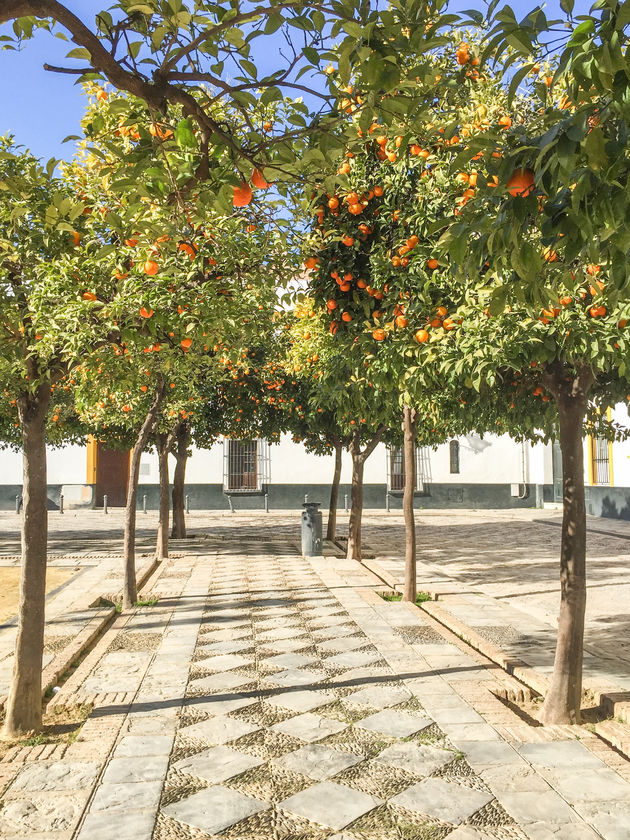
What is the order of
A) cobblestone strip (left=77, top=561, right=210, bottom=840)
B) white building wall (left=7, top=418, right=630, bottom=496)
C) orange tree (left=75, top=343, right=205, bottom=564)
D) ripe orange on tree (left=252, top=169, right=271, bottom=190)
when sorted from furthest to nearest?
white building wall (left=7, top=418, right=630, bottom=496)
orange tree (left=75, top=343, right=205, bottom=564)
cobblestone strip (left=77, top=561, right=210, bottom=840)
ripe orange on tree (left=252, top=169, right=271, bottom=190)

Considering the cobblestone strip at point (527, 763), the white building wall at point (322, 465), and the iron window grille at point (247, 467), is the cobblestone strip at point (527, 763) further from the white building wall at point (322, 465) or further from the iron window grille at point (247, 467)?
the iron window grille at point (247, 467)

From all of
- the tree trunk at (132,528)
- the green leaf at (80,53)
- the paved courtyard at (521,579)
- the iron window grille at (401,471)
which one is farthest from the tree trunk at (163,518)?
the iron window grille at (401,471)

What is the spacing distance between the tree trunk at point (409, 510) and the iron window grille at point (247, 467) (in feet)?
61.4

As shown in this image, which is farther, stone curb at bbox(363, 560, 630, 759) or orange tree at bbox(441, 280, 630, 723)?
stone curb at bbox(363, 560, 630, 759)

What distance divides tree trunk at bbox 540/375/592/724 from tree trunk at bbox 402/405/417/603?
11.7ft

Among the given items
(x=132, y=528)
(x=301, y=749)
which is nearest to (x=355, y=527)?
A: (x=132, y=528)

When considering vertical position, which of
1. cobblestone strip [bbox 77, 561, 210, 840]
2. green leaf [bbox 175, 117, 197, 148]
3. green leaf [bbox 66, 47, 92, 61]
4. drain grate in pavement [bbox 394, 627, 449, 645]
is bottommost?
cobblestone strip [bbox 77, 561, 210, 840]

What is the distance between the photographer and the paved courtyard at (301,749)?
3.30m

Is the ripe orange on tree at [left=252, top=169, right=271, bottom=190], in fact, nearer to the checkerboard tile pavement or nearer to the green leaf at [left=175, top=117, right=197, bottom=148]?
the green leaf at [left=175, top=117, right=197, bottom=148]

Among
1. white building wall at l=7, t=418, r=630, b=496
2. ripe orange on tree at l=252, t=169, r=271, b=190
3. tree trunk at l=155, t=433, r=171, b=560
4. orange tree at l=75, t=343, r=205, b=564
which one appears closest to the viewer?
ripe orange on tree at l=252, t=169, r=271, b=190

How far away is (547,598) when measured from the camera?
9.31m

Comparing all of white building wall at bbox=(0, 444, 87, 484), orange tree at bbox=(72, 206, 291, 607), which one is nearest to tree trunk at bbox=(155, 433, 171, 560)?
orange tree at bbox=(72, 206, 291, 607)

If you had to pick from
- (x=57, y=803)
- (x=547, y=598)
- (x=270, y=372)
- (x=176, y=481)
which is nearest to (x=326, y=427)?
(x=270, y=372)

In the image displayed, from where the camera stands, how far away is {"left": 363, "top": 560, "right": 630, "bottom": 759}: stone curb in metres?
4.37
